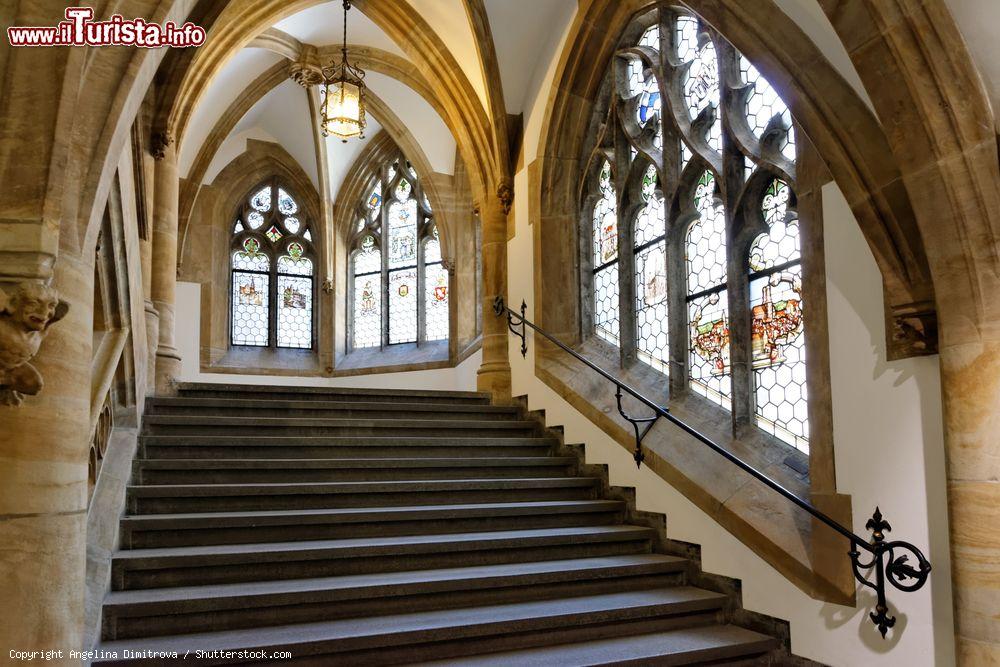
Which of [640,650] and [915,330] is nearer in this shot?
[915,330]

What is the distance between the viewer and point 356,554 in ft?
12.2

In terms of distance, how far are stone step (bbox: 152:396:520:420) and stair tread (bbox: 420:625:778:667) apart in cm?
258

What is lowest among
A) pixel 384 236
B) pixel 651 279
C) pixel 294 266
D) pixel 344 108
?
pixel 651 279

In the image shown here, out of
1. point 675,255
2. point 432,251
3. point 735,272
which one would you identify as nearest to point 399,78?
point 432,251

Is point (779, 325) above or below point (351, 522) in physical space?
above

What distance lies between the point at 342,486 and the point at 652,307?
2451mm

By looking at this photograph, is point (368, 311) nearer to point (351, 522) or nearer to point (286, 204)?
point (286, 204)

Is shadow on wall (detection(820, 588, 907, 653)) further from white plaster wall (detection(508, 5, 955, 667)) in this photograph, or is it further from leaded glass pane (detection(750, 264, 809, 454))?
leaded glass pane (detection(750, 264, 809, 454))

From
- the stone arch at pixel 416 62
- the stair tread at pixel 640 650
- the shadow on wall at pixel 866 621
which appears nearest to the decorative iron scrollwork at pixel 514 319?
the stone arch at pixel 416 62

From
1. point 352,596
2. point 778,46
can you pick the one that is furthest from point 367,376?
point 778,46

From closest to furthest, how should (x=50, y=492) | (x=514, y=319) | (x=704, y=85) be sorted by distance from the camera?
(x=50, y=492), (x=704, y=85), (x=514, y=319)

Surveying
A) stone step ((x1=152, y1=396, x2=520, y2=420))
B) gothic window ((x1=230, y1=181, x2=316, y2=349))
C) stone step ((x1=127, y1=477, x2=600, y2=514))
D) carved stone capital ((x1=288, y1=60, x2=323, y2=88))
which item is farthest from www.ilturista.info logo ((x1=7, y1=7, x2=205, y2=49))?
gothic window ((x1=230, y1=181, x2=316, y2=349))

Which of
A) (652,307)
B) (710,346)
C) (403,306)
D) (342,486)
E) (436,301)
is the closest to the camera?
(342,486)

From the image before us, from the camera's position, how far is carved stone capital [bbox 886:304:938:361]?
9.62 feet
